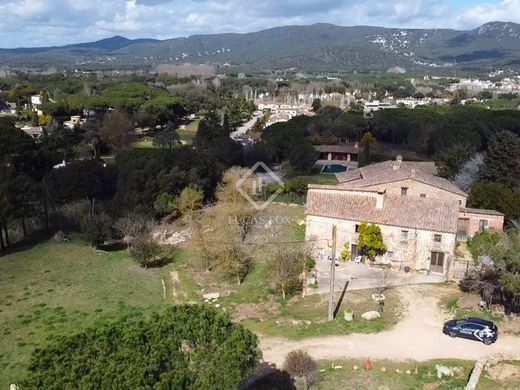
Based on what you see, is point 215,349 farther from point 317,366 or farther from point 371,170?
point 371,170

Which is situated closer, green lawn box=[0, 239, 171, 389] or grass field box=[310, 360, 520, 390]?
grass field box=[310, 360, 520, 390]

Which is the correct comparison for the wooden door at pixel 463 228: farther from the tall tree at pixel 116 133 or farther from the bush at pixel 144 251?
the tall tree at pixel 116 133

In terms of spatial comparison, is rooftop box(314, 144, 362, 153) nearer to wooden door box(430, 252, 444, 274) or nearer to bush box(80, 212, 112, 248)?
bush box(80, 212, 112, 248)

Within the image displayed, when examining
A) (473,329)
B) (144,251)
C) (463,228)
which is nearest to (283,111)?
(463,228)

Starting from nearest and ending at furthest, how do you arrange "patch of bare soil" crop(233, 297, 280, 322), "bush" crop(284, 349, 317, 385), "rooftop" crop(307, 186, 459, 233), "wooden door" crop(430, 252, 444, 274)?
"bush" crop(284, 349, 317, 385), "patch of bare soil" crop(233, 297, 280, 322), "wooden door" crop(430, 252, 444, 274), "rooftop" crop(307, 186, 459, 233)

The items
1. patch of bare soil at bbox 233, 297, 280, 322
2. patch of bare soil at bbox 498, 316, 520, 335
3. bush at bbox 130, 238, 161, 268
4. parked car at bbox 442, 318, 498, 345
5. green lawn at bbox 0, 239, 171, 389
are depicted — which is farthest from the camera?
bush at bbox 130, 238, 161, 268

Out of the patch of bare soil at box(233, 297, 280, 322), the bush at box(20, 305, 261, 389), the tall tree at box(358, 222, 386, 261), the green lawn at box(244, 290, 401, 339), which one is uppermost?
the bush at box(20, 305, 261, 389)

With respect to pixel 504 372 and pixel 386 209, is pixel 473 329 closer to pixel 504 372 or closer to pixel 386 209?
pixel 504 372

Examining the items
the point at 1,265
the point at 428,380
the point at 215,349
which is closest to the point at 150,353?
the point at 215,349

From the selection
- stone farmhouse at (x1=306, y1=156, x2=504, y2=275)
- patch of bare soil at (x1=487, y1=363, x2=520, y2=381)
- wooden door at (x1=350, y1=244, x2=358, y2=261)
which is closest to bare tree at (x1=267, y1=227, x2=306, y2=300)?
stone farmhouse at (x1=306, y1=156, x2=504, y2=275)
